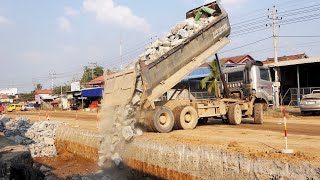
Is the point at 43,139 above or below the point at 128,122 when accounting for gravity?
below

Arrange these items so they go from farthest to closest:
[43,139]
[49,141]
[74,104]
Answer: [74,104]
[43,139]
[49,141]

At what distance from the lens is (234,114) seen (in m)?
15.4

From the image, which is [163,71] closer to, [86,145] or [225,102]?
[225,102]

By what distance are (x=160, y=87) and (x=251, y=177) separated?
5.72m

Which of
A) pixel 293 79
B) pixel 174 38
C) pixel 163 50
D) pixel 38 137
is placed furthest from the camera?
pixel 293 79

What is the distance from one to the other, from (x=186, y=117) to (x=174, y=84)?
1.63m

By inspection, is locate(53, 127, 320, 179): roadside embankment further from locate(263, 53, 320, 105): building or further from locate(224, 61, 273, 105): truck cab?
locate(263, 53, 320, 105): building

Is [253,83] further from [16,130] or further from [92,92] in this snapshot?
[92,92]

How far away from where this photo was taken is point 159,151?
34.9ft

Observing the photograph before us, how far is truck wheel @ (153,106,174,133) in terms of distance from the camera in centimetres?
1243

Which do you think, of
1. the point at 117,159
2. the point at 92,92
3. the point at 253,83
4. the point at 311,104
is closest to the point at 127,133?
the point at 117,159

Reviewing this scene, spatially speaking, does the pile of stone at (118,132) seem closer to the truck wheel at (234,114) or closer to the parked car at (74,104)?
the truck wheel at (234,114)

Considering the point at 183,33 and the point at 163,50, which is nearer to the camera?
the point at 163,50

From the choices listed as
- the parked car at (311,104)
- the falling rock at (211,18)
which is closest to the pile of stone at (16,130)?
the falling rock at (211,18)
